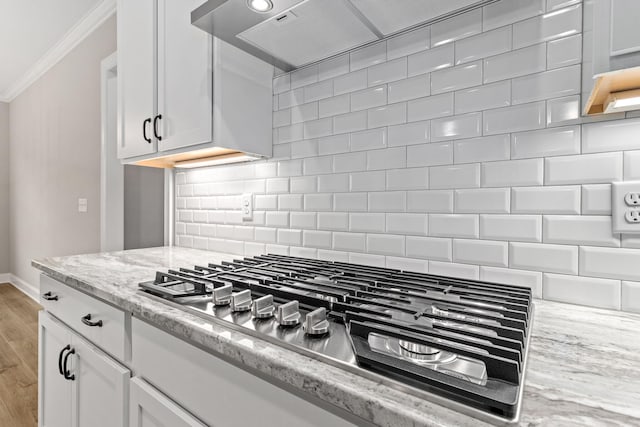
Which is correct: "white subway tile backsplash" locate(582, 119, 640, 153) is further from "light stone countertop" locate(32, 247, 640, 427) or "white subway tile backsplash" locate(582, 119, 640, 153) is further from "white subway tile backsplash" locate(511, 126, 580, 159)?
"light stone countertop" locate(32, 247, 640, 427)

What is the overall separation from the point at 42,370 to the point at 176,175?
116 cm

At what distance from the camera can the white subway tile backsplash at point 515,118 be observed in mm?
913

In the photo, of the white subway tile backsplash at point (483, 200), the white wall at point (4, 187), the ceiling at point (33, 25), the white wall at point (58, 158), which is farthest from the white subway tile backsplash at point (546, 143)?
the white wall at point (4, 187)

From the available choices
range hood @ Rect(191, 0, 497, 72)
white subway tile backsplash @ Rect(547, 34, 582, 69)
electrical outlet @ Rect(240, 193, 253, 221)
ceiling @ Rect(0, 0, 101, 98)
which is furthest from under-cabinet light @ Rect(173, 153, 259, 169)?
ceiling @ Rect(0, 0, 101, 98)

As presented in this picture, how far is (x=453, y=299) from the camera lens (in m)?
0.75

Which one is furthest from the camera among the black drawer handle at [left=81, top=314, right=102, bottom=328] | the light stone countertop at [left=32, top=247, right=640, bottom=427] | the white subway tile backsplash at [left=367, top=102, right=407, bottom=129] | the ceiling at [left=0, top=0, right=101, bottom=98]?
the ceiling at [left=0, top=0, right=101, bottom=98]

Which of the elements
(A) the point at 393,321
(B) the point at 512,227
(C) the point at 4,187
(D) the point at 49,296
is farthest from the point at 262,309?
(C) the point at 4,187

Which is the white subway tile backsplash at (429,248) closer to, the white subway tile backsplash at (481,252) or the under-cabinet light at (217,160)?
the white subway tile backsplash at (481,252)

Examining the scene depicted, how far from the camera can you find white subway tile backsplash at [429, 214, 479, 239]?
1.01 meters

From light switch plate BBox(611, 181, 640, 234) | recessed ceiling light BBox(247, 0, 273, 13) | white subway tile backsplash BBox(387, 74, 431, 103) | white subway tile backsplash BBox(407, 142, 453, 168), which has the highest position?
recessed ceiling light BBox(247, 0, 273, 13)

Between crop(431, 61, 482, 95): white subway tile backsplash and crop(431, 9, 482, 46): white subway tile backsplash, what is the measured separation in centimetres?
9

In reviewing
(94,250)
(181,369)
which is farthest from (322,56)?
(94,250)

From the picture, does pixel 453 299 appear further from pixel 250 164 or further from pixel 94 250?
pixel 94 250

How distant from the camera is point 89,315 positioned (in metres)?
1.10
